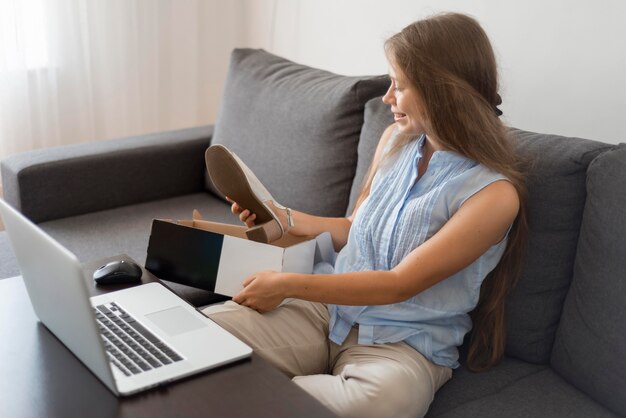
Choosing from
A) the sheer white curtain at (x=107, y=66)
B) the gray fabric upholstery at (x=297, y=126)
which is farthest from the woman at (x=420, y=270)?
the sheer white curtain at (x=107, y=66)

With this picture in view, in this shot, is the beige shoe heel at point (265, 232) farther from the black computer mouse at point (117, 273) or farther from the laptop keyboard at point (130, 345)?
the laptop keyboard at point (130, 345)

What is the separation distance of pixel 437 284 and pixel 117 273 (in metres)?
0.61

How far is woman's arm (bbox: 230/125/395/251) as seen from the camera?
175 cm

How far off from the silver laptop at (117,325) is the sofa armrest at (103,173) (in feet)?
3.45

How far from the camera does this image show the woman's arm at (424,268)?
1467 mm

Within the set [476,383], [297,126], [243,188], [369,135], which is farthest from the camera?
[297,126]

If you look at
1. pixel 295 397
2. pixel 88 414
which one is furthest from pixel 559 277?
pixel 88 414

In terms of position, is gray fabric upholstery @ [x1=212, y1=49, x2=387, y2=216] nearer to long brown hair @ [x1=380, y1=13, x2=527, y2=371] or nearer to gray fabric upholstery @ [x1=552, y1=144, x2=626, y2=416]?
long brown hair @ [x1=380, y1=13, x2=527, y2=371]

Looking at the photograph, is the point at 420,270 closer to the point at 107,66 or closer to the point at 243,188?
the point at 243,188

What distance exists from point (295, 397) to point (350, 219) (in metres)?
0.76

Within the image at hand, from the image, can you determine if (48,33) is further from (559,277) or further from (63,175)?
(559,277)

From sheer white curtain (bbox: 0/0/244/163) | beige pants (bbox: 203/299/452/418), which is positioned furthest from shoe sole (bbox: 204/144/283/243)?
sheer white curtain (bbox: 0/0/244/163)

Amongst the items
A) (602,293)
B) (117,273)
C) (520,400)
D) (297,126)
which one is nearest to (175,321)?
(117,273)

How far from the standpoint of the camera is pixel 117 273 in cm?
147
